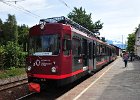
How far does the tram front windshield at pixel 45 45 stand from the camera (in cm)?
1412

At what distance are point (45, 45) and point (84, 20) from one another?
55337mm

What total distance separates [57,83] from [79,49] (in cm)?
345

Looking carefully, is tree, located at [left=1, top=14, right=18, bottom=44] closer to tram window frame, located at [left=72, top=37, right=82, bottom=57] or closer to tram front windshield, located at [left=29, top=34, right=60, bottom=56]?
tram window frame, located at [left=72, top=37, right=82, bottom=57]

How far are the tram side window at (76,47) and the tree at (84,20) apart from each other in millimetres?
52054

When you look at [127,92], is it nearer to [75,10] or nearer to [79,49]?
[79,49]

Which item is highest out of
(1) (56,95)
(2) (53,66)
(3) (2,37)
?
(3) (2,37)

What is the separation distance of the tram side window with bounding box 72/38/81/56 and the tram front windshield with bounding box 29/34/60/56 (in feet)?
5.15

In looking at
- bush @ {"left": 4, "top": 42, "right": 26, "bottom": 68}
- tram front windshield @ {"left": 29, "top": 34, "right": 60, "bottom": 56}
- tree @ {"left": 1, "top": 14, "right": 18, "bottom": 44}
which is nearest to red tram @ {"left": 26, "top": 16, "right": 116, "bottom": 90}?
tram front windshield @ {"left": 29, "top": 34, "right": 60, "bottom": 56}

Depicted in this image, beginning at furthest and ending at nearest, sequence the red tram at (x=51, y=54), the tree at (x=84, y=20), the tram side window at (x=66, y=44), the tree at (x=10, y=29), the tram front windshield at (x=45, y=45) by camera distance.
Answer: the tree at (x=10, y=29) < the tree at (x=84, y=20) < the tram side window at (x=66, y=44) < the tram front windshield at (x=45, y=45) < the red tram at (x=51, y=54)

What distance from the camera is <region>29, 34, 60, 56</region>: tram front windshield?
46.3 ft

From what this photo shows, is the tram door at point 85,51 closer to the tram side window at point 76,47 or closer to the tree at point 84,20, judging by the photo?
the tram side window at point 76,47

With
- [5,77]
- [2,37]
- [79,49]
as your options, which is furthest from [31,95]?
[2,37]

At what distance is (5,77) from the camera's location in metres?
22.5

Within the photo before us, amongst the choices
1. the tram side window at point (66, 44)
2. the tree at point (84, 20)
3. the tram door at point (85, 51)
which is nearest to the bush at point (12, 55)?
the tram door at point (85, 51)
